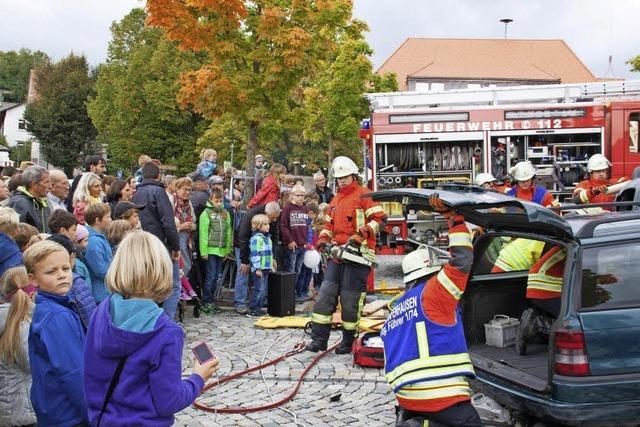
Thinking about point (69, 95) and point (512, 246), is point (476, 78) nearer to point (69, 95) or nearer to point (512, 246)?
point (69, 95)

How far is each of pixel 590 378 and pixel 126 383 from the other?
2696 millimetres

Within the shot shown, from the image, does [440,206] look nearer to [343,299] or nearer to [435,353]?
[435,353]

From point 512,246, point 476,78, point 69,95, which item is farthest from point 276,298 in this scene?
point 476,78

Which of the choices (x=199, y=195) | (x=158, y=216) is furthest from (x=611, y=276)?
(x=199, y=195)

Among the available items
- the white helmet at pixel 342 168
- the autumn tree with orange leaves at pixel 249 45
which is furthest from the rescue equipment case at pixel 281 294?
the autumn tree with orange leaves at pixel 249 45

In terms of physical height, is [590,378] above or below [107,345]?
below

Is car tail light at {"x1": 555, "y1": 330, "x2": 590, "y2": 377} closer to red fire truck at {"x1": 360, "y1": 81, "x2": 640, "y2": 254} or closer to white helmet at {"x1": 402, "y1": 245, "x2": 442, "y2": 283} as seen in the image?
white helmet at {"x1": 402, "y1": 245, "x2": 442, "y2": 283}

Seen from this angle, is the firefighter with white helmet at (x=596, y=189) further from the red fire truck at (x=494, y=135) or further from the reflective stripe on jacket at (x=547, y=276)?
the reflective stripe on jacket at (x=547, y=276)

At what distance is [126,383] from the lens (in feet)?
9.10

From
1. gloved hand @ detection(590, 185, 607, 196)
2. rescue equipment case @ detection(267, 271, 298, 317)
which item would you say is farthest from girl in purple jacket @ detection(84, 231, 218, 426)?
gloved hand @ detection(590, 185, 607, 196)

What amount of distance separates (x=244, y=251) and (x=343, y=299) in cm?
234

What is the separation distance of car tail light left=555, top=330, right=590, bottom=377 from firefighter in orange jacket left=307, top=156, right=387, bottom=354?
3.42 meters

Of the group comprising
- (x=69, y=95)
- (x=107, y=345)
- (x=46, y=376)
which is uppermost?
(x=69, y=95)

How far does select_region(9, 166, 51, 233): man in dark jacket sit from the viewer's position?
6793 mm
